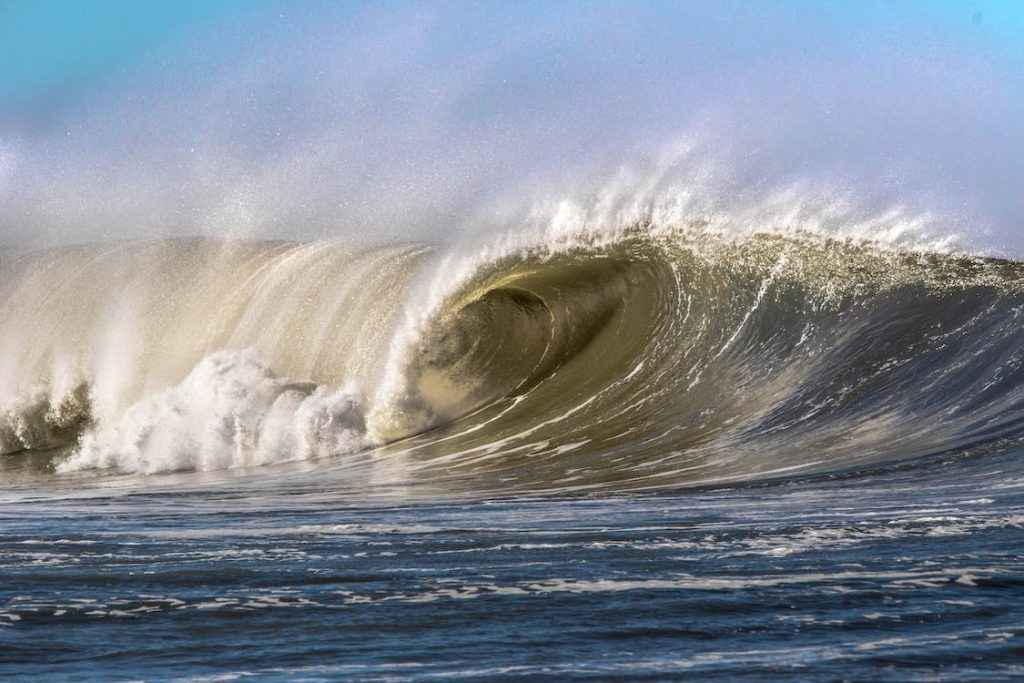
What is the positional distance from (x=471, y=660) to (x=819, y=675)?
1.07 metres

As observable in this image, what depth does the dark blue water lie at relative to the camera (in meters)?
4.18

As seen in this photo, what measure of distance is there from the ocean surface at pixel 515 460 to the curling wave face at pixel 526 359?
0.05 meters

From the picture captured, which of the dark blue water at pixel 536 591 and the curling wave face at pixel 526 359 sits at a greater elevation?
the curling wave face at pixel 526 359

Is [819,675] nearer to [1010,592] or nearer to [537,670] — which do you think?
[537,670]

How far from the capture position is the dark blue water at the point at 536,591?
13.7 ft

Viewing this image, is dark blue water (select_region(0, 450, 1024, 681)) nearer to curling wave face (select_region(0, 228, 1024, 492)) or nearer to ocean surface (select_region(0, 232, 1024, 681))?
ocean surface (select_region(0, 232, 1024, 681))

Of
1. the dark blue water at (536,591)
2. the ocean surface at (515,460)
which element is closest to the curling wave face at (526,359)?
the ocean surface at (515,460)

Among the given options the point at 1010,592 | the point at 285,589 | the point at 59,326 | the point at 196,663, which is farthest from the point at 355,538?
the point at 59,326

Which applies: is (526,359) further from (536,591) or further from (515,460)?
(536,591)

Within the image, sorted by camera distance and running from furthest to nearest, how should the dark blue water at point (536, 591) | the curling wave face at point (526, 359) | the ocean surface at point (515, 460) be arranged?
the curling wave face at point (526, 359)
the ocean surface at point (515, 460)
the dark blue water at point (536, 591)

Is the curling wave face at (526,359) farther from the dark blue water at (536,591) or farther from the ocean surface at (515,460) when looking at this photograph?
the dark blue water at (536,591)

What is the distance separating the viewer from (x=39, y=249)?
849 inches

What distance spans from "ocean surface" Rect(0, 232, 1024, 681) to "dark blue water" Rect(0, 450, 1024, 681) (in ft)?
0.08

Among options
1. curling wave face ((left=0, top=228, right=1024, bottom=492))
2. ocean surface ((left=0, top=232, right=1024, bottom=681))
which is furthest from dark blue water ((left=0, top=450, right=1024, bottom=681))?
curling wave face ((left=0, top=228, right=1024, bottom=492))
